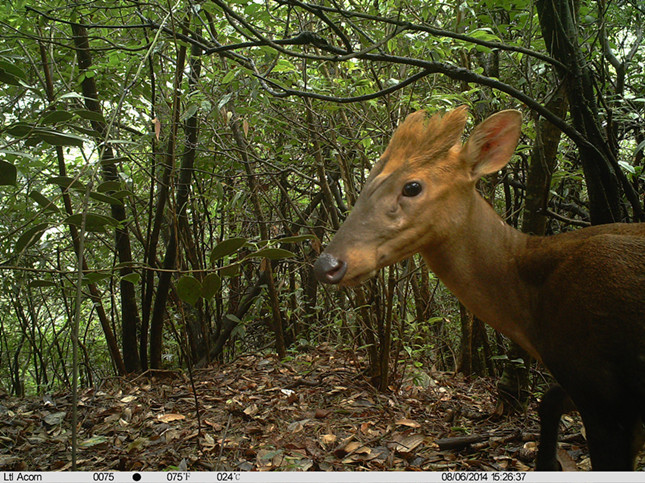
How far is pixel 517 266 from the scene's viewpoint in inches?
88.1

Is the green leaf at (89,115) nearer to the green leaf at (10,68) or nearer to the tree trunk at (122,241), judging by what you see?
the green leaf at (10,68)

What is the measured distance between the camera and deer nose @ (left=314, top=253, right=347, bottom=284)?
6.15ft

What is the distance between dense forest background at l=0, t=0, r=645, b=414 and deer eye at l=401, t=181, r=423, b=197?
451 millimetres

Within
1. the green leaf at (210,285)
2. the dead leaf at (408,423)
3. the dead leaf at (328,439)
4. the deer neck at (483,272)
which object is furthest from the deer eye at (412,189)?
the dead leaf at (408,423)

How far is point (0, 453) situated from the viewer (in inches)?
110

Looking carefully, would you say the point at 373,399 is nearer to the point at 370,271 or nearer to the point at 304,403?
the point at 304,403

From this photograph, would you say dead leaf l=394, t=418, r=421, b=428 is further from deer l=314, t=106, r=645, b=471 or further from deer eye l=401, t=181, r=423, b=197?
deer eye l=401, t=181, r=423, b=197

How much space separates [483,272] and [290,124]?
92.5 inches

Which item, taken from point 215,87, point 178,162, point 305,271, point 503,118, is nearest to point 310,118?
point 215,87

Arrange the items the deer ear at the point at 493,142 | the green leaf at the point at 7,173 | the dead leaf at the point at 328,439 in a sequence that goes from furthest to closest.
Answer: the dead leaf at the point at 328,439 → the deer ear at the point at 493,142 → the green leaf at the point at 7,173

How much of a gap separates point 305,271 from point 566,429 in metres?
3.63

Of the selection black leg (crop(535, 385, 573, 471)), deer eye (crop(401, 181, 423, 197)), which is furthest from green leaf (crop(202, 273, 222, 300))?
black leg (crop(535, 385, 573, 471))

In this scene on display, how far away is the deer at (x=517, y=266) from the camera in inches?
71.2

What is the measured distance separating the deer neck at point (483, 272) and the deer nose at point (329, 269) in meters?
0.50
